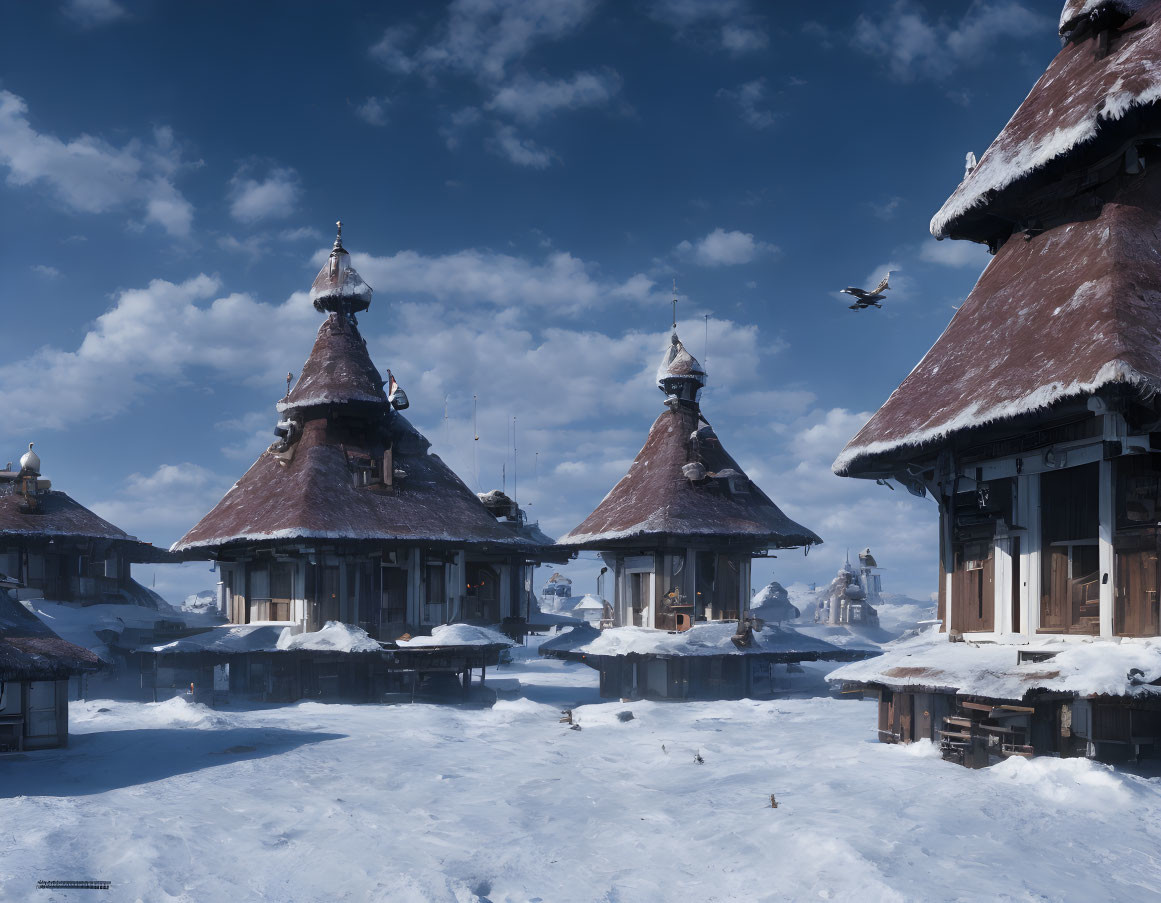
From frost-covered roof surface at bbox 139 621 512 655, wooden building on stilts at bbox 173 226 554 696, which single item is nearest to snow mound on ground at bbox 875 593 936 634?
wooden building on stilts at bbox 173 226 554 696

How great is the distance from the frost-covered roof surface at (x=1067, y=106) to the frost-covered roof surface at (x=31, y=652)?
1989 centimetres

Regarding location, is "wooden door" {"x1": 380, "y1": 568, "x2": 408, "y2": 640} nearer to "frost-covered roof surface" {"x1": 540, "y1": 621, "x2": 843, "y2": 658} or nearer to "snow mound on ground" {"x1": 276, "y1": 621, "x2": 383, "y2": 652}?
"snow mound on ground" {"x1": 276, "y1": 621, "x2": 383, "y2": 652}

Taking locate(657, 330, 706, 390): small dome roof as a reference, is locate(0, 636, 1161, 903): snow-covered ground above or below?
below

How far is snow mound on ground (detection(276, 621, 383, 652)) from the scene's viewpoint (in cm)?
3284

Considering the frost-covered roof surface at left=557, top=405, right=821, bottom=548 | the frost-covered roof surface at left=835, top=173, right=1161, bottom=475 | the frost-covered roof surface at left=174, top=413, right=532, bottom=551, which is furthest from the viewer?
the frost-covered roof surface at left=557, top=405, right=821, bottom=548

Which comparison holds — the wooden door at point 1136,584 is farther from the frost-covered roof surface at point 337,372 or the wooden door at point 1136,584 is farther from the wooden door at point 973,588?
the frost-covered roof surface at point 337,372

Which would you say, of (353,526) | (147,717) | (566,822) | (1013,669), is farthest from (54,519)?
(1013,669)

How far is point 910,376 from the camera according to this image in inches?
883

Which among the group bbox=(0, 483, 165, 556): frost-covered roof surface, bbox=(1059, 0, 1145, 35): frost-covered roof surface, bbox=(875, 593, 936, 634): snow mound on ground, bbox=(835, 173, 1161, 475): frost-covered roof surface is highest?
bbox=(1059, 0, 1145, 35): frost-covered roof surface

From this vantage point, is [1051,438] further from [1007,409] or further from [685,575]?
[685,575]

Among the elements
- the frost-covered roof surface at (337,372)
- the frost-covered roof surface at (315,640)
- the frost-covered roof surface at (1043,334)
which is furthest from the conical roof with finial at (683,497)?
the frost-covered roof surface at (1043,334)

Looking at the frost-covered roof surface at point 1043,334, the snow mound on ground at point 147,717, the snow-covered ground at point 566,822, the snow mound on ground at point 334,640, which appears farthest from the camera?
the snow mound on ground at point 334,640

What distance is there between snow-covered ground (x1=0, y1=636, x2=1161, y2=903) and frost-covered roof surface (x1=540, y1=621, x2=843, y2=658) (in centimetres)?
904

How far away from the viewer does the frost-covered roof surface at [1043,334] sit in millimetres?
16719
